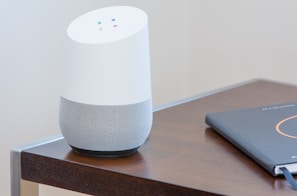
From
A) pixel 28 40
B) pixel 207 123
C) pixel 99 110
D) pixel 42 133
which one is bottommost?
pixel 42 133

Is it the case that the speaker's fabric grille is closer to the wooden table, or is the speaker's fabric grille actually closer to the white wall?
the wooden table

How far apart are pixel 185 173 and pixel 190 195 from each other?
5cm

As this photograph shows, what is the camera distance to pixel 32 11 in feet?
5.93

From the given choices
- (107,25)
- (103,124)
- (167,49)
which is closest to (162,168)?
(103,124)

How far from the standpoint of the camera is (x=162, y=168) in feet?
2.78

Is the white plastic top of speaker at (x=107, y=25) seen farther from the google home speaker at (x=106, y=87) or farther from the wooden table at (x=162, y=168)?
the wooden table at (x=162, y=168)

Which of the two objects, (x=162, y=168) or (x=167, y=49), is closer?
(x=162, y=168)

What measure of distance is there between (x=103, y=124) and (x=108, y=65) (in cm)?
8

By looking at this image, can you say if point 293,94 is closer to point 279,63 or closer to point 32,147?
point 32,147

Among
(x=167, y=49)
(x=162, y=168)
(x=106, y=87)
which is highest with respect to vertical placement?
(x=106, y=87)

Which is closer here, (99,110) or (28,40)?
(99,110)

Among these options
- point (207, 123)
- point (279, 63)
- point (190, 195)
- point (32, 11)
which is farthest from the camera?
point (279, 63)

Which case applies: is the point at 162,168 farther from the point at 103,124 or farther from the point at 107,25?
the point at 107,25

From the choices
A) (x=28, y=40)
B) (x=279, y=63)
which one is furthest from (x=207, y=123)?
(x=279, y=63)
